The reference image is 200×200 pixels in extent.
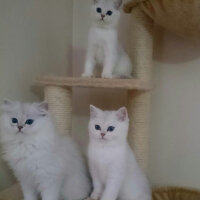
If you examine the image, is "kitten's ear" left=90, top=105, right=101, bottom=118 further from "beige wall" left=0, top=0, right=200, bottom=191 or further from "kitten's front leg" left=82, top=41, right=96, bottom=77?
"beige wall" left=0, top=0, right=200, bottom=191

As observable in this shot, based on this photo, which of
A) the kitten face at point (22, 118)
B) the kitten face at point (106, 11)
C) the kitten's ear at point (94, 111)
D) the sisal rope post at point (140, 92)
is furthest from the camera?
the sisal rope post at point (140, 92)

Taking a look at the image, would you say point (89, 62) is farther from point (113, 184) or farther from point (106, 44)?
point (113, 184)

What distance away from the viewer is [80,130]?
2078mm

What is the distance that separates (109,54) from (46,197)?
2.39 ft

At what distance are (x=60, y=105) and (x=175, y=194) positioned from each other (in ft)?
2.81

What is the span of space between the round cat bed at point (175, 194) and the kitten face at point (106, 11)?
100 cm

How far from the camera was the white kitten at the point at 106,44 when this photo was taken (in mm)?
1411

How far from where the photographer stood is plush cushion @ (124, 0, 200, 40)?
1.22 m

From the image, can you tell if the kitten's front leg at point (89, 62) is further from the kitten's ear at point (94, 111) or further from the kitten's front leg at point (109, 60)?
the kitten's ear at point (94, 111)

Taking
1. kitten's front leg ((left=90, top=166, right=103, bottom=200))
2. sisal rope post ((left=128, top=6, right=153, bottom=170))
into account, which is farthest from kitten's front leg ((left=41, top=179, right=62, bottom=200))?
sisal rope post ((left=128, top=6, right=153, bottom=170))

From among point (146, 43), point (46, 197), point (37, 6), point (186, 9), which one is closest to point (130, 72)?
point (146, 43)

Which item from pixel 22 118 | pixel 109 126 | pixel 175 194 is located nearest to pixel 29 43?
pixel 22 118

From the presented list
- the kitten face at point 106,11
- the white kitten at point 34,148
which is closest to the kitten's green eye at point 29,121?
the white kitten at point 34,148

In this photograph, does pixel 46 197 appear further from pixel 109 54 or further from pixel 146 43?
pixel 146 43
